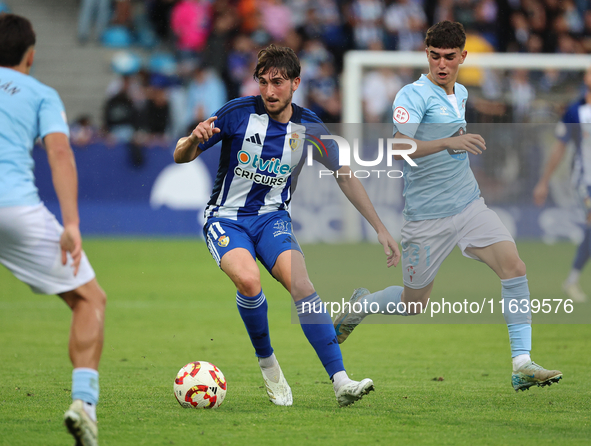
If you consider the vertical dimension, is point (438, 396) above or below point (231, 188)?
below

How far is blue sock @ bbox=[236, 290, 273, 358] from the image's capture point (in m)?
5.14

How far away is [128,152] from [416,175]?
10.5 metres

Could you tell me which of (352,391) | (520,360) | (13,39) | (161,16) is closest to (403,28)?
(161,16)

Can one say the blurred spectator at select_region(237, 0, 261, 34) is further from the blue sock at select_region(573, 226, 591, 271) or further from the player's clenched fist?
the player's clenched fist

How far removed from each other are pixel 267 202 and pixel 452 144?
1.26 m

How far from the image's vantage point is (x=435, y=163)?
5.75 meters

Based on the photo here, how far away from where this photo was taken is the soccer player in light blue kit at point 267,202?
507cm

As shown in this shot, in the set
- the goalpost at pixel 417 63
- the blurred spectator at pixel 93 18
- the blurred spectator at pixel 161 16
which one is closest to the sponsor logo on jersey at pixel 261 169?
the goalpost at pixel 417 63

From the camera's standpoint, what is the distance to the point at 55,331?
8117mm

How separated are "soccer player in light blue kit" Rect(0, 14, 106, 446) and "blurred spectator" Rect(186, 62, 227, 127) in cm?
1321

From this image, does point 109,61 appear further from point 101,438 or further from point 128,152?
point 101,438

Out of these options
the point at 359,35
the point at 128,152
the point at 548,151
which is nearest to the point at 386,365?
the point at 548,151

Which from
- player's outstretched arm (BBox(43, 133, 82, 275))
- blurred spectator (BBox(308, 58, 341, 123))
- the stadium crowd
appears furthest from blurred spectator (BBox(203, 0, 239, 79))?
player's outstretched arm (BBox(43, 133, 82, 275))

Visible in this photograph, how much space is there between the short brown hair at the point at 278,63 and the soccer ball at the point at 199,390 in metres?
1.89
